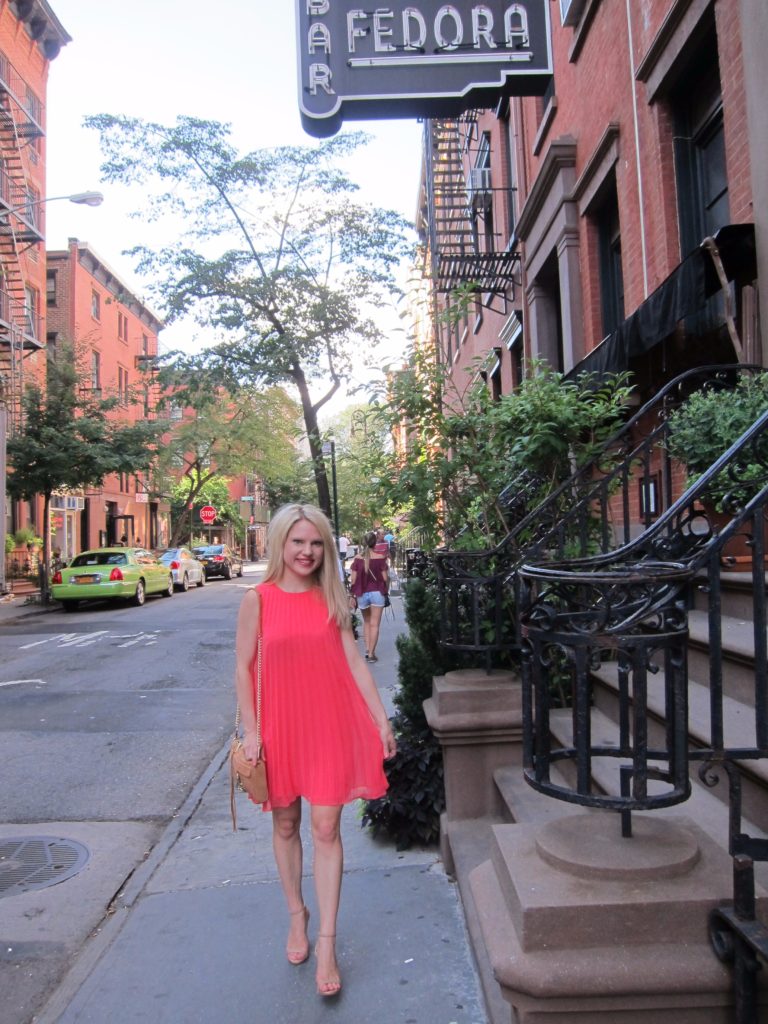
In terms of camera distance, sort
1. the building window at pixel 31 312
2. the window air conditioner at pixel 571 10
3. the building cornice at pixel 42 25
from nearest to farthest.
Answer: the window air conditioner at pixel 571 10 → the building window at pixel 31 312 → the building cornice at pixel 42 25

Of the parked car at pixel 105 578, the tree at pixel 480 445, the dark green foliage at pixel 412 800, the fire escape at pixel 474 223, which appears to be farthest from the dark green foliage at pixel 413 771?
the parked car at pixel 105 578

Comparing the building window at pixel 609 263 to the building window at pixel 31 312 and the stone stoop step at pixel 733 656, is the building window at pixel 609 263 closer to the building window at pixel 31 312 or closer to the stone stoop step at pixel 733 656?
the stone stoop step at pixel 733 656

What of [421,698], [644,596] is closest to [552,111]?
[421,698]

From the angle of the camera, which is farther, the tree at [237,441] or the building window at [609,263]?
the tree at [237,441]

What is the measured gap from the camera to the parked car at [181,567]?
26.6 m

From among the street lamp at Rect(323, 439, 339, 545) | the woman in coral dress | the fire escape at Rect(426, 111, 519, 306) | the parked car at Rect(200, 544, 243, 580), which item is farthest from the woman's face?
the parked car at Rect(200, 544, 243, 580)

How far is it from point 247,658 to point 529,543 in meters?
2.28

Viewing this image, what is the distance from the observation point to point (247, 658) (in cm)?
313

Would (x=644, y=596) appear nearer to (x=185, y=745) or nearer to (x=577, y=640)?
(x=577, y=640)

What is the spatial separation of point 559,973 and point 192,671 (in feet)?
30.6

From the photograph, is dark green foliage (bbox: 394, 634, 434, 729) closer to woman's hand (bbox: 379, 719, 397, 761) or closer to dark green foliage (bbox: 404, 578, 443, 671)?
dark green foliage (bbox: 404, 578, 443, 671)

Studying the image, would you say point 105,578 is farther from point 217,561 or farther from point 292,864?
point 292,864

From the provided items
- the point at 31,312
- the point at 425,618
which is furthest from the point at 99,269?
the point at 425,618

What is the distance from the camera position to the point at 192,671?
1072 cm
